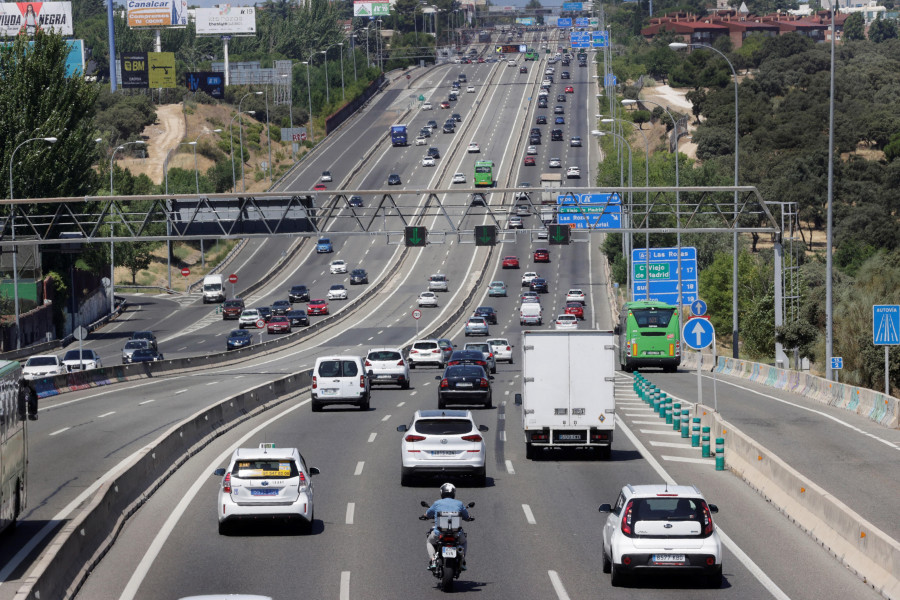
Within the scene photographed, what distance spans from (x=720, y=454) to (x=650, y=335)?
100.0 feet

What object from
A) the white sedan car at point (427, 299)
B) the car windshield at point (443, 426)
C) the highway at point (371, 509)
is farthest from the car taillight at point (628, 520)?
the white sedan car at point (427, 299)

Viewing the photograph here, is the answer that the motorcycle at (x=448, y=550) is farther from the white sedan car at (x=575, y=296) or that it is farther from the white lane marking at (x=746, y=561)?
the white sedan car at (x=575, y=296)

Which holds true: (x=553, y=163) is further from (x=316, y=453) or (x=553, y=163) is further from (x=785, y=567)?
(x=785, y=567)

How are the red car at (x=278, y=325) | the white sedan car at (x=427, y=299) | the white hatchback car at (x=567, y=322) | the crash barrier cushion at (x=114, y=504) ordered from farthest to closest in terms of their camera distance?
the white sedan car at (x=427, y=299), the red car at (x=278, y=325), the white hatchback car at (x=567, y=322), the crash barrier cushion at (x=114, y=504)

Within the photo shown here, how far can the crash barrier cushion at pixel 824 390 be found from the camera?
124 feet

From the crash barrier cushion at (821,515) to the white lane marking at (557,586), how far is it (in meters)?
4.00

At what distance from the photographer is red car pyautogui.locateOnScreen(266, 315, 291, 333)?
85562 mm

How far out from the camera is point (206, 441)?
33.4 meters

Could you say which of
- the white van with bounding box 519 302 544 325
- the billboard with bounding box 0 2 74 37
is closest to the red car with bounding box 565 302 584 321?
the white van with bounding box 519 302 544 325

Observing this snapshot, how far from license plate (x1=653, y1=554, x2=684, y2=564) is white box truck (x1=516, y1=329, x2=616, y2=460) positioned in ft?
43.3

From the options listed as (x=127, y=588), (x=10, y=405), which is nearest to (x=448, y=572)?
→ (x=127, y=588)

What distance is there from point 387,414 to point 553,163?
97.7 m

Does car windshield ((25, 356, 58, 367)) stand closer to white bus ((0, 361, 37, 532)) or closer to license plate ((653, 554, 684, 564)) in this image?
white bus ((0, 361, 37, 532))

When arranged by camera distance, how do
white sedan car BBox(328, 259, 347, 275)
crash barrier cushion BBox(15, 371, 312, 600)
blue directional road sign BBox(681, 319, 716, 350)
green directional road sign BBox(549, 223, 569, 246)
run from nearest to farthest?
crash barrier cushion BBox(15, 371, 312, 600) < blue directional road sign BBox(681, 319, 716, 350) < green directional road sign BBox(549, 223, 569, 246) < white sedan car BBox(328, 259, 347, 275)
